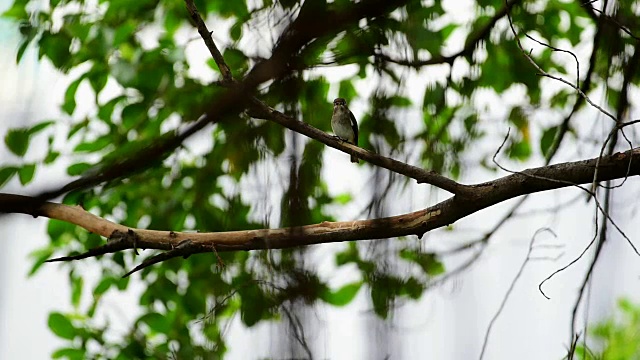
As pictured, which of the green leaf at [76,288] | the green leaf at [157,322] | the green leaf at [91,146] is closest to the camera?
the green leaf at [91,146]

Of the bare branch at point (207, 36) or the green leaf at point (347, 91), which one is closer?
the bare branch at point (207, 36)

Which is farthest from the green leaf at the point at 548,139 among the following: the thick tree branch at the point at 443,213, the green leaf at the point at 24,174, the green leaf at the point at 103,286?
the green leaf at the point at 24,174

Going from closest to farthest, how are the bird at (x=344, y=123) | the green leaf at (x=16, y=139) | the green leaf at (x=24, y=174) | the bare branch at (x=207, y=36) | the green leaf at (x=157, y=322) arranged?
1. the green leaf at (x=16, y=139)
2. the green leaf at (x=24, y=174)
3. the bare branch at (x=207, y=36)
4. the green leaf at (x=157, y=322)
5. the bird at (x=344, y=123)

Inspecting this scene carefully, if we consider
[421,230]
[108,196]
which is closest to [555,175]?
[421,230]

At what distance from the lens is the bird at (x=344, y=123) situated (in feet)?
11.6

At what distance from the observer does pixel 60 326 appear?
3227 mm

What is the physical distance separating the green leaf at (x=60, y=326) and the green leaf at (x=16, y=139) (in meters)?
2.80

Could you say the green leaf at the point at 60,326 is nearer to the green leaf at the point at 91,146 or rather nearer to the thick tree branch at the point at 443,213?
the green leaf at the point at 91,146

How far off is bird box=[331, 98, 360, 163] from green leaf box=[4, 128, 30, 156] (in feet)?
9.36

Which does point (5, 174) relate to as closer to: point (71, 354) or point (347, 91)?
point (347, 91)

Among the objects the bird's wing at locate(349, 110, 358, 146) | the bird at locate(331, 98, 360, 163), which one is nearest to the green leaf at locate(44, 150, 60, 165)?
Result: the bird at locate(331, 98, 360, 163)

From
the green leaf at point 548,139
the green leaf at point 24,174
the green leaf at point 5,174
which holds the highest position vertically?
the green leaf at point 548,139

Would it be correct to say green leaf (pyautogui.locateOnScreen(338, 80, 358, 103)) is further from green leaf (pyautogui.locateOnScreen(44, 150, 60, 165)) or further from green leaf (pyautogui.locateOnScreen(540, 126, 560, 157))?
green leaf (pyautogui.locateOnScreen(44, 150, 60, 165))

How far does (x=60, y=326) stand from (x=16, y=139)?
281cm
